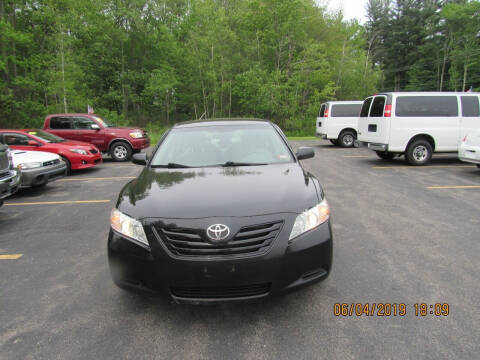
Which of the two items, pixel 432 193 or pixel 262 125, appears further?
pixel 432 193

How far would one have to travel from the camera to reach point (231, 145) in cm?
382

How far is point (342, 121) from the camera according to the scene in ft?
49.4

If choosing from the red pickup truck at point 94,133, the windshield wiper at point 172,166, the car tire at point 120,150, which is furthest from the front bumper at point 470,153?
the car tire at point 120,150

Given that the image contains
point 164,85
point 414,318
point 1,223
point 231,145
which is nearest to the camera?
point 414,318

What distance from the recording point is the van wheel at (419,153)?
31.7 feet

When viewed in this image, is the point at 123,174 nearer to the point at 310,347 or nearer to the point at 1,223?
the point at 1,223

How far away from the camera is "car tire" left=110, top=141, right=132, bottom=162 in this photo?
12359 mm

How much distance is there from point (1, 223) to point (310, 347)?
5464 millimetres

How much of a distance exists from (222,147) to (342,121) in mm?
12566

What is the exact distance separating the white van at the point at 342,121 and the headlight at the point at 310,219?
13.2 m

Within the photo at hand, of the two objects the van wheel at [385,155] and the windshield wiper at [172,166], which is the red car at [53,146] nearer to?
the windshield wiper at [172,166]

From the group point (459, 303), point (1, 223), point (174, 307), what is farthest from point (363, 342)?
point (1, 223)

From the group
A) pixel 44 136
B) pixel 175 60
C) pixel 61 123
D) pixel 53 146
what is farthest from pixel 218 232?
pixel 175 60

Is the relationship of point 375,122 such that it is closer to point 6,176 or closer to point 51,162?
point 51,162
